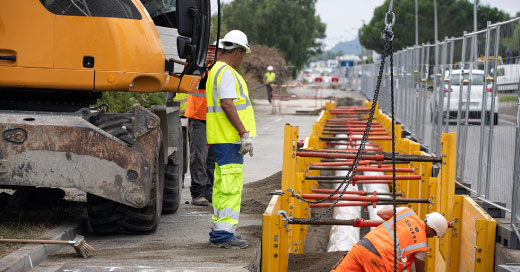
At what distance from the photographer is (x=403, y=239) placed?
643 centimetres

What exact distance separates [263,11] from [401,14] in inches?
860

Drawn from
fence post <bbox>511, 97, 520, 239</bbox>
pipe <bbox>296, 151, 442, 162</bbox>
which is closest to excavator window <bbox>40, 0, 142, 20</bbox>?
pipe <bbox>296, 151, 442, 162</bbox>


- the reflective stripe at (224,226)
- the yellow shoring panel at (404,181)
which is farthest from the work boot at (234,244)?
the yellow shoring panel at (404,181)

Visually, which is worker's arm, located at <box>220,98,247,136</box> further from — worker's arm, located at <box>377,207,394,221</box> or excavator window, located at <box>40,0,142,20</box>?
worker's arm, located at <box>377,207,394,221</box>

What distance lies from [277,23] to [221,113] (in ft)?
201

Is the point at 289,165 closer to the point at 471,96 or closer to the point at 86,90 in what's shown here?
the point at 86,90

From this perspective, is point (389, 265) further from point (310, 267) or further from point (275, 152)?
point (275, 152)

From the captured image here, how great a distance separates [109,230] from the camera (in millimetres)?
7977

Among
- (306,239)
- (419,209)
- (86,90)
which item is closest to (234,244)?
(86,90)

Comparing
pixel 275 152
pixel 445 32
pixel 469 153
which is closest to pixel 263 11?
pixel 445 32

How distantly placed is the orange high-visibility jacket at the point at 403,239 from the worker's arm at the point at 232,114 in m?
1.53

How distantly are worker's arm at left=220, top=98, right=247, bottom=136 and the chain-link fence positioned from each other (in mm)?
2495

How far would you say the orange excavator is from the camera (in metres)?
7.01

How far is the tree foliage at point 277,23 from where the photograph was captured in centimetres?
6588
